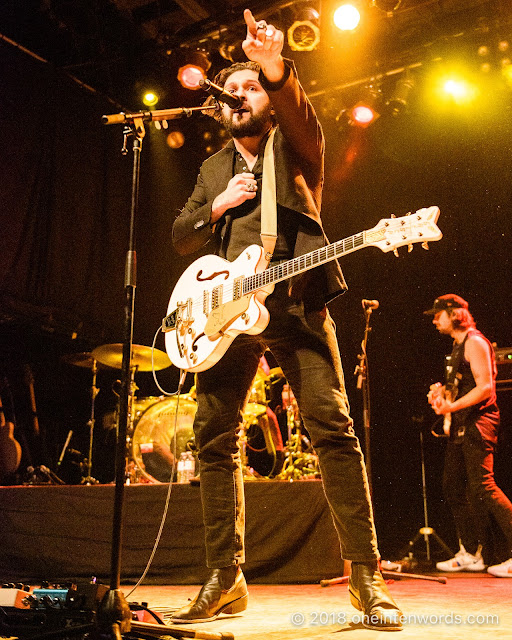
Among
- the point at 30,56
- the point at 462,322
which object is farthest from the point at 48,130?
the point at 462,322

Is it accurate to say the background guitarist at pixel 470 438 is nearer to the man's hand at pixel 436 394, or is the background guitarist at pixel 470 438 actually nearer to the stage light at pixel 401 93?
the man's hand at pixel 436 394

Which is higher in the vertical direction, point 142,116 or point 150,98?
point 150,98

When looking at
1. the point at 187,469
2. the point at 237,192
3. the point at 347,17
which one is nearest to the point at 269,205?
the point at 237,192

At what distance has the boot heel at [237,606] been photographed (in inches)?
110

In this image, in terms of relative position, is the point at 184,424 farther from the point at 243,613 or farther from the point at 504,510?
the point at 243,613

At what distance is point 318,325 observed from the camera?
2676 mm

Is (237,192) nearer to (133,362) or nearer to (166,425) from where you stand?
(133,362)

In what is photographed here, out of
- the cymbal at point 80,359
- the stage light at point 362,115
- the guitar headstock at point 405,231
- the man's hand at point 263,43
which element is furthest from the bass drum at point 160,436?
the man's hand at point 263,43

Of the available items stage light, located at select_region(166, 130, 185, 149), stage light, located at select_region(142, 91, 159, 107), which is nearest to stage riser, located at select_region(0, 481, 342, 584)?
stage light, located at select_region(142, 91, 159, 107)

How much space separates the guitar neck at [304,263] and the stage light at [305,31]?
4626mm

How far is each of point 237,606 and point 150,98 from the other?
21.2ft

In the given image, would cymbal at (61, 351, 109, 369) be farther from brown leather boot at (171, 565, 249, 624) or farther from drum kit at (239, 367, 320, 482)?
brown leather boot at (171, 565, 249, 624)

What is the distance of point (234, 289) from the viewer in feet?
9.05

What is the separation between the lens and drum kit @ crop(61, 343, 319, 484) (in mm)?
6660
